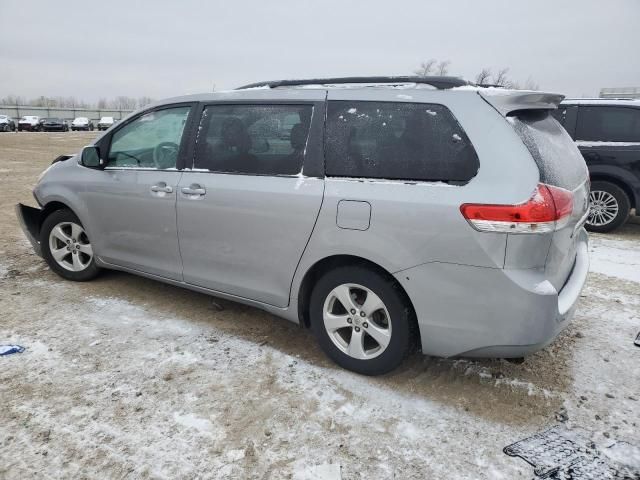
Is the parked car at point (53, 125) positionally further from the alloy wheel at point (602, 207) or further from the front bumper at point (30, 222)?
the alloy wheel at point (602, 207)

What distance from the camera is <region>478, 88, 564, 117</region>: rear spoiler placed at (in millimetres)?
2582

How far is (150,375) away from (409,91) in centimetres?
231

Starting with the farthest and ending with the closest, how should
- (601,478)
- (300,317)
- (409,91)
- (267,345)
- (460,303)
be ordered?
(267,345)
(300,317)
(409,91)
(460,303)
(601,478)

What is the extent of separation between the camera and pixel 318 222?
2.90 m

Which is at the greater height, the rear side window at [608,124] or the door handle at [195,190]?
the rear side window at [608,124]

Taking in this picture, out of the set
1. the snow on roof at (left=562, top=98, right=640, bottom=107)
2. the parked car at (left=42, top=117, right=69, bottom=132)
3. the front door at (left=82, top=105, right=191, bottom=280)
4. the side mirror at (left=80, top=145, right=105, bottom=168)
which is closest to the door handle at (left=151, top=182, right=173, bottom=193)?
the front door at (left=82, top=105, right=191, bottom=280)

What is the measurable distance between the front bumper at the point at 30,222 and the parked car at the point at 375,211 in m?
1.46

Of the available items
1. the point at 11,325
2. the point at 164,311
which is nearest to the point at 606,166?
the point at 164,311

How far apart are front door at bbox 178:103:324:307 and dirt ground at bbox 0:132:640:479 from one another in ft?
1.65

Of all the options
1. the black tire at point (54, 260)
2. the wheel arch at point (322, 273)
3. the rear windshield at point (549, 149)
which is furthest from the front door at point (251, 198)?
the black tire at point (54, 260)

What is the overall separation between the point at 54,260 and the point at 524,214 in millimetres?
4145

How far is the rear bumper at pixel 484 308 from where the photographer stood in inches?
96.2

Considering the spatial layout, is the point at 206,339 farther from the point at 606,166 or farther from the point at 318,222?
the point at 606,166

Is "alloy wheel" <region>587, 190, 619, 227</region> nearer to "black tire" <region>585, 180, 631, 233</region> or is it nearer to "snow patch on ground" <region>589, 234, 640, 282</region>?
"black tire" <region>585, 180, 631, 233</region>
